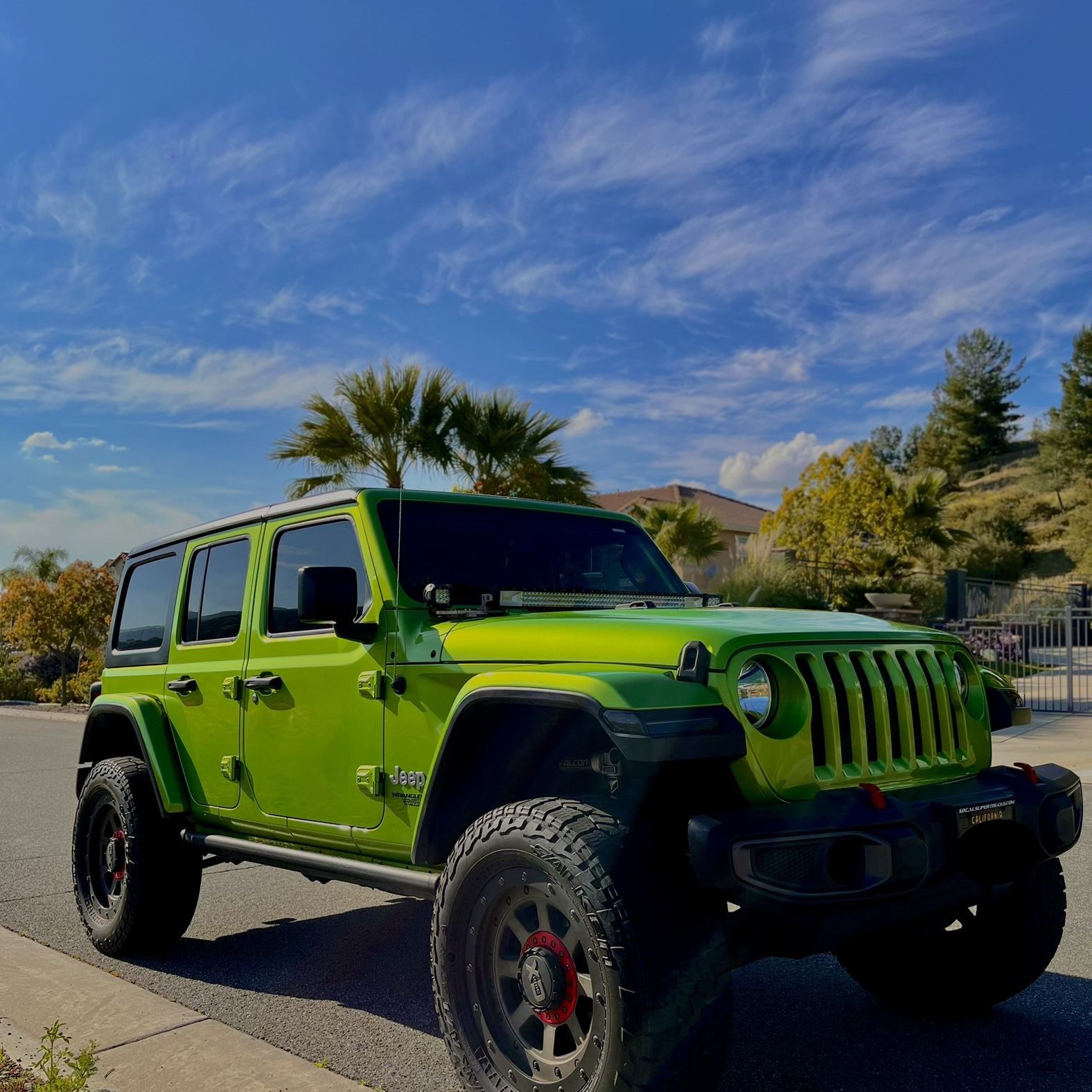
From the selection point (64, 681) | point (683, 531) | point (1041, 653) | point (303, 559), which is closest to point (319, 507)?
point (303, 559)

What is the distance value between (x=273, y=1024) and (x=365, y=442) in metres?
15.7

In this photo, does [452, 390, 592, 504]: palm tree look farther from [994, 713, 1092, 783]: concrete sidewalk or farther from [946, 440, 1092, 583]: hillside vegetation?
[946, 440, 1092, 583]: hillside vegetation

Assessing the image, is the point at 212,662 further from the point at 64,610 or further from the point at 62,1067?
the point at 64,610

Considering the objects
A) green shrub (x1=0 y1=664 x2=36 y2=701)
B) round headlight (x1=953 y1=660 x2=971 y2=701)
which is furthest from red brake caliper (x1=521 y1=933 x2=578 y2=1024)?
green shrub (x1=0 y1=664 x2=36 y2=701)

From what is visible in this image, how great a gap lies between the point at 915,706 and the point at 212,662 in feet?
10.00

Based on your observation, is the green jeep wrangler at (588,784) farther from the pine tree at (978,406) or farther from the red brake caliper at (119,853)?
the pine tree at (978,406)

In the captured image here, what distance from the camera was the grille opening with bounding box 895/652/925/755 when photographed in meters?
3.49

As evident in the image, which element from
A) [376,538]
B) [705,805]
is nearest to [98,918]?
[376,538]

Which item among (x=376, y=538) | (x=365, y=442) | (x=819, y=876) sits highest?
(x=365, y=442)

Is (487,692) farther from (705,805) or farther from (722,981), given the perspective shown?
(722,981)

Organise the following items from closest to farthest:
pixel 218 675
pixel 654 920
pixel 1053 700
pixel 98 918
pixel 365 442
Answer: pixel 654 920 → pixel 218 675 → pixel 98 918 → pixel 1053 700 → pixel 365 442

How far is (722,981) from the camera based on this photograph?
288 cm

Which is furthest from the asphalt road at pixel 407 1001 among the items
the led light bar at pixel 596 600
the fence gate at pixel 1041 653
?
the fence gate at pixel 1041 653

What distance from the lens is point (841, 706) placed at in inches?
129
